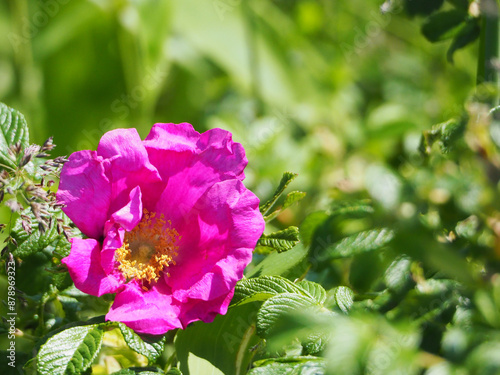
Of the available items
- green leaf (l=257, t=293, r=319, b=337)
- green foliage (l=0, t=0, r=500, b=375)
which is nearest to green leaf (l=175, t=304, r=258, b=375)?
green foliage (l=0, t=0, r=500, b=375)

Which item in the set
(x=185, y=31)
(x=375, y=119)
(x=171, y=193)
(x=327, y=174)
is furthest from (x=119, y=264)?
(x=185, y=31)

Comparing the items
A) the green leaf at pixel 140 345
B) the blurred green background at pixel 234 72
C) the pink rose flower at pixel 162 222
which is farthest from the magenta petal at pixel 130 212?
the blurred green background at pixel 234 72

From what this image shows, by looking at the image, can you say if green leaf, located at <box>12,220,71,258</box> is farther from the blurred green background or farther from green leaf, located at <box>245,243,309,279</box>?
the blurred green background

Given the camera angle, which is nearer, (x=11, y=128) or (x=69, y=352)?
(x=69, y=352)

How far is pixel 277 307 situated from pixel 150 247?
223 millimetres

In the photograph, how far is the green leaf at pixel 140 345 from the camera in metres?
0.64

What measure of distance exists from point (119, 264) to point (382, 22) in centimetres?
204

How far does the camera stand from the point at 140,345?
2.10 feet

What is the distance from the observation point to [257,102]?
2484 millimetres

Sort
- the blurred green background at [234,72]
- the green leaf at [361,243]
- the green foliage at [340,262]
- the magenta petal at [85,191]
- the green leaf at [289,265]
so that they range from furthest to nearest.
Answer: the blurred green background at [234,72] → the green leaf at [289,265] → the magenta petal at [85,191] → the green leaf at [361,243] → the green foliage at [340,262]

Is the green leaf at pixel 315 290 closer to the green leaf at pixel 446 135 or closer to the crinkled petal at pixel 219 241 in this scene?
the crinkled petal at pixel 219 241

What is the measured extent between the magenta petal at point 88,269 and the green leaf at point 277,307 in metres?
0.17

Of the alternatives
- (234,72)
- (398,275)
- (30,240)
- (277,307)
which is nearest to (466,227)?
(398,275)

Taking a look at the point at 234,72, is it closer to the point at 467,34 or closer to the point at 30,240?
the point at 467,34
